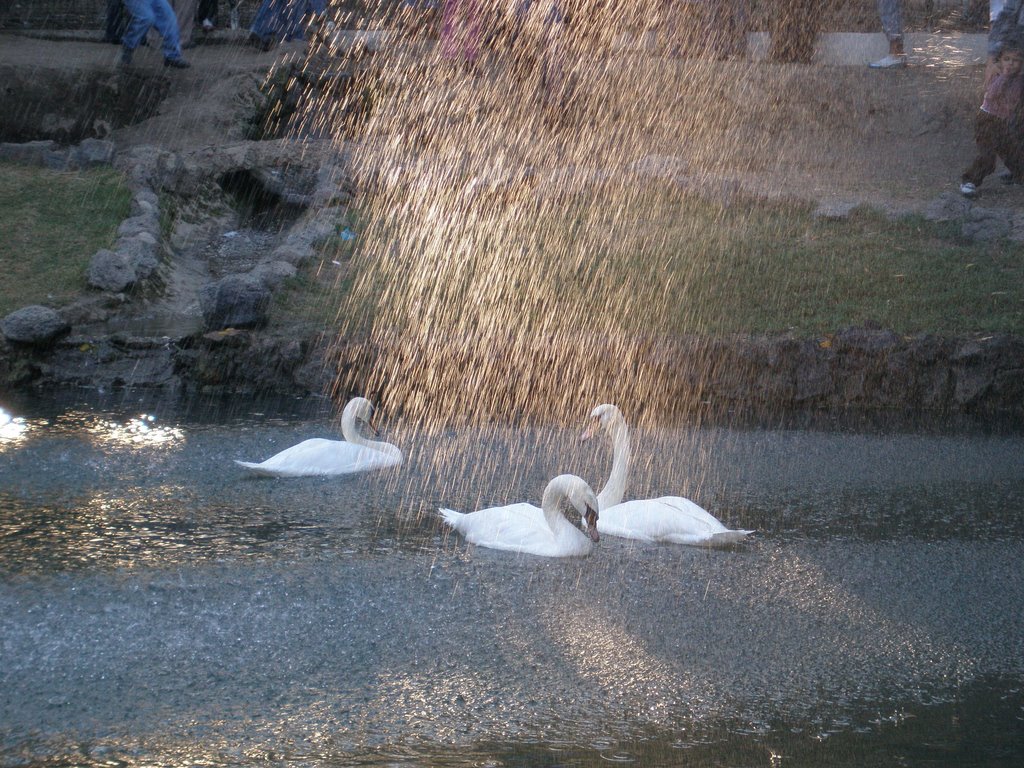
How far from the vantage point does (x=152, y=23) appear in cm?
1553

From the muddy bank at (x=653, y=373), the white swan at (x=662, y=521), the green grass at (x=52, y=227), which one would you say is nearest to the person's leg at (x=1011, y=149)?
the muddy bank at (x=653, y=373)

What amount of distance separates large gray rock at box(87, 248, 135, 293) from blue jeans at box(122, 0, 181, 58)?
18.9 feet

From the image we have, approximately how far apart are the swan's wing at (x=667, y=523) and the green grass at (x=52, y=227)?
6.28 meters

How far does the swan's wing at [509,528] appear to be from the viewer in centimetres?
617

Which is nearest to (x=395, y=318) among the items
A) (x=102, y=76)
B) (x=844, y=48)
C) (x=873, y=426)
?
(x=873, y=426)

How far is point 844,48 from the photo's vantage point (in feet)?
59.2

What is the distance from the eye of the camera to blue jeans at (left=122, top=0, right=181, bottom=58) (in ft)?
50.2

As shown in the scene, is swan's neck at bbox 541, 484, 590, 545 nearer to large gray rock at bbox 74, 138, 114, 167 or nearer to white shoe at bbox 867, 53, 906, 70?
large gray rock at bbox 74, 138, 114, 167

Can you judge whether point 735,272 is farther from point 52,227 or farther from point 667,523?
point 52,227

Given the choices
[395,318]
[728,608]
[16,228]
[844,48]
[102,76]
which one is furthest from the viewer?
[844,48]

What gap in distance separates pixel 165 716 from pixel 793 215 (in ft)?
31.5

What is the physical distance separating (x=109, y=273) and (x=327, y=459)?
4.60m

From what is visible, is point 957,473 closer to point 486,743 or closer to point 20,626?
point 486,743

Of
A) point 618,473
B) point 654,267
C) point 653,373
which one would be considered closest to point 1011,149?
point 654,267
